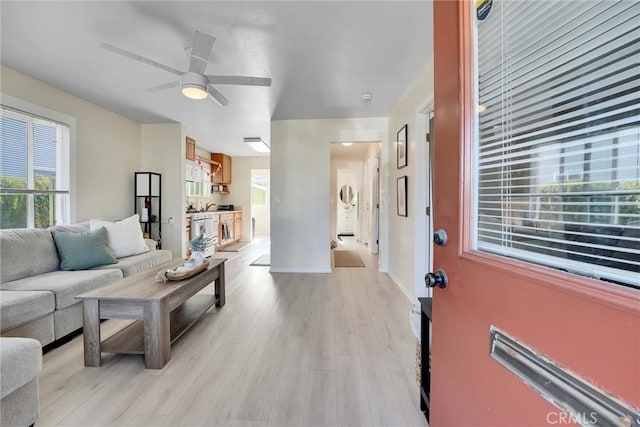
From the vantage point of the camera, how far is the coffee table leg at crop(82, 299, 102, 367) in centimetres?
175

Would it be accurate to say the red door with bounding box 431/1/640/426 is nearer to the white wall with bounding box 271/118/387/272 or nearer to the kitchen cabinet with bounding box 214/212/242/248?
the white wall with bounding box 271/118/387/272

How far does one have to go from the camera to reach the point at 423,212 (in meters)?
2.88

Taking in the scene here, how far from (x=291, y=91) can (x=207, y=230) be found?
12.2ft

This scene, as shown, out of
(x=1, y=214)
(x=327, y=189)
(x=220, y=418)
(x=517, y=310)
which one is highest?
(x=327, y=189)

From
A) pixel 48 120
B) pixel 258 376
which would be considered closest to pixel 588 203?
pixel 258 376

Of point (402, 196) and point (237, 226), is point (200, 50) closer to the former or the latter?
point (402, 196)

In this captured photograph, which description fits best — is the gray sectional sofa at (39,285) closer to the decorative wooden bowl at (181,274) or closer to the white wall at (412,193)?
the decorative wooden bowl at (181,274)

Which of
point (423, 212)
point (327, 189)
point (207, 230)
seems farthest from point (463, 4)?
point (207, 230)


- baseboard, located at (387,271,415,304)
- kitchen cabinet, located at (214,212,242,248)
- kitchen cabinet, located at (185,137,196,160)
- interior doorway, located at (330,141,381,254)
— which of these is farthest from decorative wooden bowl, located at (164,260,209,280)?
kitchen cabinet, located at (214,212,242,248)

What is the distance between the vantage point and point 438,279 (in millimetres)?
905

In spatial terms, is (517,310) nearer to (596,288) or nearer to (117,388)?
(596,288)

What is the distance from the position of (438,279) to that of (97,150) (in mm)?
4584

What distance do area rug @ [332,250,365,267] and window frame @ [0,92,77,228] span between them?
3845 millimetres

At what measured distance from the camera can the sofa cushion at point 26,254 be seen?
6.95 feet
